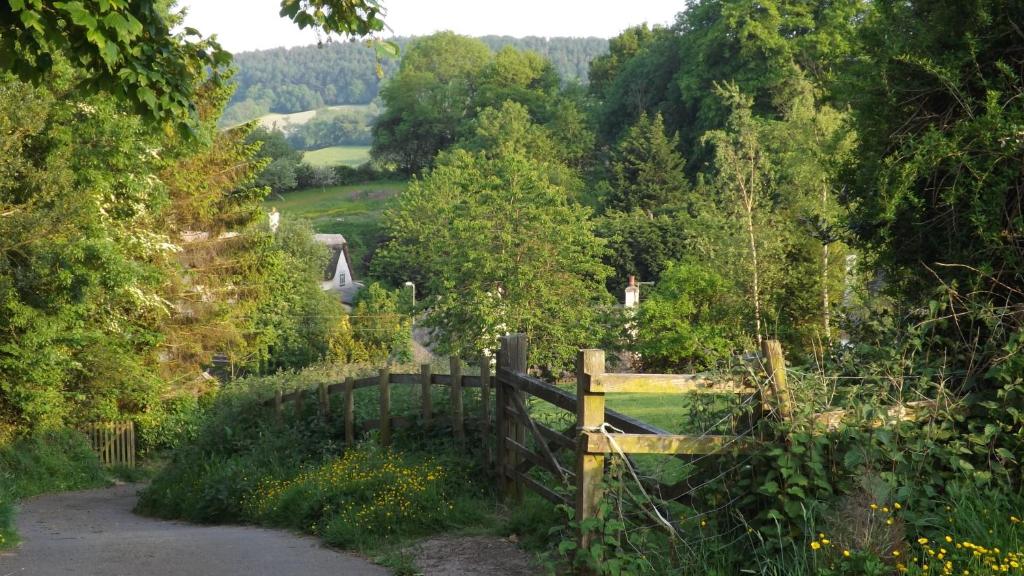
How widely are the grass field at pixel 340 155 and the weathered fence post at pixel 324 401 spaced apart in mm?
143858

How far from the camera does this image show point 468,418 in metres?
11.8

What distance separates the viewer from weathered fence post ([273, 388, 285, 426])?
53.4ft

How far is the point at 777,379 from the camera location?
21.0 ft

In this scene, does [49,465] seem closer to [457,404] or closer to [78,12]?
[457,404]

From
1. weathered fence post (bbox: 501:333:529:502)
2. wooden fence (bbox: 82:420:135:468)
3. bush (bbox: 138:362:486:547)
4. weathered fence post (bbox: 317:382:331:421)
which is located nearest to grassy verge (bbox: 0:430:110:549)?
wooden fence (bbox: 82:420:135:468)

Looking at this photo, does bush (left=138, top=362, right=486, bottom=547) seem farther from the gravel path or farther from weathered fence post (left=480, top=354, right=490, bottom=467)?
the gravel path

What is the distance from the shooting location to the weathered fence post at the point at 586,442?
7.04 metres

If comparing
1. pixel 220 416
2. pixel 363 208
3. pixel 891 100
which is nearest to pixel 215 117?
pixel 220 416

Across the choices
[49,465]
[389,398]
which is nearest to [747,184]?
[49,465]

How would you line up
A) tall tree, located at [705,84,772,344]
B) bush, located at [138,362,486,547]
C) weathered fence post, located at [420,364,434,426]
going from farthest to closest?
tall tree, located at [705,84,772,344] → weathered fence post, located at [420,364,434,426] → bush, located at [138,362,486,547]

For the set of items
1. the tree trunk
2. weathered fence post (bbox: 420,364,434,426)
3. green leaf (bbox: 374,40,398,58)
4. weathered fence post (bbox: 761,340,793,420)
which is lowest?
the tree trunk

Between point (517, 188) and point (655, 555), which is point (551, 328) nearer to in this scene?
point (517, 188)

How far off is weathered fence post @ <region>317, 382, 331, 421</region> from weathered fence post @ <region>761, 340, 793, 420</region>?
9818 millimetres

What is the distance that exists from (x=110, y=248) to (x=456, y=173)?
53.6 meters
